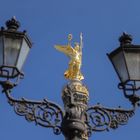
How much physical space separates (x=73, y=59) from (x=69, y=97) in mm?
5461

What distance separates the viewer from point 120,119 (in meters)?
9.10

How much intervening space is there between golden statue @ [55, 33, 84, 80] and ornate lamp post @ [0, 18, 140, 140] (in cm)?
454

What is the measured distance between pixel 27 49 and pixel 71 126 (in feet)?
3.93

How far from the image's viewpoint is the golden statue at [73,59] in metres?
14.0

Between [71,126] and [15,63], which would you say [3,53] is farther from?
[71,126]

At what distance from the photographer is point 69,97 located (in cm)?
864

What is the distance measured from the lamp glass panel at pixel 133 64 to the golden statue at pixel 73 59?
4.65 meters

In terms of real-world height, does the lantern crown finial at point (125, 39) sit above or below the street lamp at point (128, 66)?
above

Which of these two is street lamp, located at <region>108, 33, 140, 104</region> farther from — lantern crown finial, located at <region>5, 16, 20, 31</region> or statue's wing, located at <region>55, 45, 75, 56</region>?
statue's wing, located at <region>55, 45, 75, 56</region>

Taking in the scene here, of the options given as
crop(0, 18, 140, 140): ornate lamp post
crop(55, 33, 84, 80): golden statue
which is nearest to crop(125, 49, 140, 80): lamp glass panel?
crop(0, 18, 140, 140): ornate lamp post

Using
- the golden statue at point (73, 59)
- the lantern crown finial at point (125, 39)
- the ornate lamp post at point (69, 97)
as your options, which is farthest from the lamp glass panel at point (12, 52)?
the golden statue at point (73, 59)

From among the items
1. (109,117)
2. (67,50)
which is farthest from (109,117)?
(67,50)

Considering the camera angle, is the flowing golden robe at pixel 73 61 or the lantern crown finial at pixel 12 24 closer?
the lantern crown finial at pixel 12 24

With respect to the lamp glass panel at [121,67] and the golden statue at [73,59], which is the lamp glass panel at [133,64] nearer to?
the lamp glass panel at [121,67]
